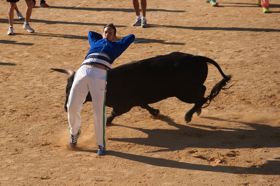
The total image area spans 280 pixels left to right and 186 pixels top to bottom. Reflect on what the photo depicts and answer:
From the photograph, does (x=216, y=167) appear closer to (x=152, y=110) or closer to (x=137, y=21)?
(x=152, y=110)

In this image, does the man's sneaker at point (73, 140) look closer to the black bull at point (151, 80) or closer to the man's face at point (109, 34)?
the black bull at point (151, 80)

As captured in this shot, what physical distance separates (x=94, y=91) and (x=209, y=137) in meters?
1.74

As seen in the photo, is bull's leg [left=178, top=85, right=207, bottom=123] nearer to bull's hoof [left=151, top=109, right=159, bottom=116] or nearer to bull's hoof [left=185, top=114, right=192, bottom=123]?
bull's hoof [left=185, top=114, right=192, bottom=123]

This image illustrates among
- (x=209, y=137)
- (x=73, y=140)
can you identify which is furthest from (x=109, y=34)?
(x=209, y=137)

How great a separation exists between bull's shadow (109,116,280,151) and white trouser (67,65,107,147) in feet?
2.26

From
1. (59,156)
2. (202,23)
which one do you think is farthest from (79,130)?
(202,23)

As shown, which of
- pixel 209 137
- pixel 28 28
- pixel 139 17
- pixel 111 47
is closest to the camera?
pixel 111 47

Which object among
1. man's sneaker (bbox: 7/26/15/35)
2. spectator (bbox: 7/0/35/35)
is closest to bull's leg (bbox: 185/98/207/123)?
spectator (bbox: 7/0/35/35)

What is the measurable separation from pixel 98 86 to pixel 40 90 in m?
2.94

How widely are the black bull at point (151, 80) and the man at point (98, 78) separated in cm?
61

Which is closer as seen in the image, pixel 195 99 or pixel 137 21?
pixel 195 99

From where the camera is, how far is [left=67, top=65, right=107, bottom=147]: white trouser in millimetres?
6648

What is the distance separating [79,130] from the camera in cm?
728

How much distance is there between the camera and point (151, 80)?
7.51m
